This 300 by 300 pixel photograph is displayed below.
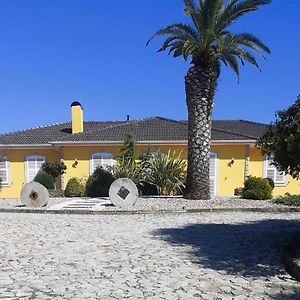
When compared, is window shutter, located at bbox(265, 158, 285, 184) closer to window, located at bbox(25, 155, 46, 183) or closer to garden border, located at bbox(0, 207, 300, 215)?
garden border, located at bbox(0, 207, 300, 215)

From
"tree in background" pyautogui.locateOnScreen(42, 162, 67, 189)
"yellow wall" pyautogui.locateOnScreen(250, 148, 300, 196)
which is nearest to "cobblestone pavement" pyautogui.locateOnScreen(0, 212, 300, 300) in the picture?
"tree in background" pyautogui.locateOnScreen(42, 162, 67, 189)

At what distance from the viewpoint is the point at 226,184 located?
2297 cm

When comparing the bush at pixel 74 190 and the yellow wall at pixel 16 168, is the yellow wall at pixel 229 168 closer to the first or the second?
the bush at pixel 74 190

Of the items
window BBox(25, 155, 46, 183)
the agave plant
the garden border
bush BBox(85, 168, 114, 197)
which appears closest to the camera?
the garden border

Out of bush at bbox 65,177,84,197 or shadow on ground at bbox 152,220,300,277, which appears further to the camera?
bush at bbox 65,177,84,197

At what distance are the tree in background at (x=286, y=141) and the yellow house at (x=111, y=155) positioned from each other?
15.3 m

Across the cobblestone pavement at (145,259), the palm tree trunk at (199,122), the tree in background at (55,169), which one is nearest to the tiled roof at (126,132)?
the tree in background at (55,169)

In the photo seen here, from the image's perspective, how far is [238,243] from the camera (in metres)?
8.06

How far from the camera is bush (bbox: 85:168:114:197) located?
Answer: 1955cm

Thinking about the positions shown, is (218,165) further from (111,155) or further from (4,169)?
(4,169)

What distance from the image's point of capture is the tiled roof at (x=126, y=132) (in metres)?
23.2

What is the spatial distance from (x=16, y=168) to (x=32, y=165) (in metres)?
1.06

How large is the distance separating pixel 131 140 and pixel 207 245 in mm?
13880

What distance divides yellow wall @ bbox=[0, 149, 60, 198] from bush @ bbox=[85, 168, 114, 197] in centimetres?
567
